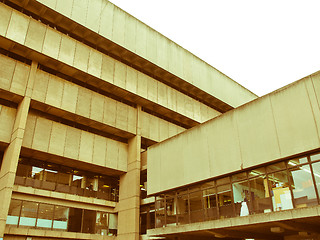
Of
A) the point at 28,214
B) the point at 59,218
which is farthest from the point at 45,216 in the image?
the point at 28,214

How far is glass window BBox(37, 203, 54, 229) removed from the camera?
27.2m

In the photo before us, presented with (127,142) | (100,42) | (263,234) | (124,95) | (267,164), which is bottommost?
(263,234)

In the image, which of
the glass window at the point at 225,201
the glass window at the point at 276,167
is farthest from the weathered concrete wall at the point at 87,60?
the glass window at the point at 276,167

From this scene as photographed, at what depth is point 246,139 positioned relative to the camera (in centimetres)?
1922

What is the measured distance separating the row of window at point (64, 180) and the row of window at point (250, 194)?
38.1 ft

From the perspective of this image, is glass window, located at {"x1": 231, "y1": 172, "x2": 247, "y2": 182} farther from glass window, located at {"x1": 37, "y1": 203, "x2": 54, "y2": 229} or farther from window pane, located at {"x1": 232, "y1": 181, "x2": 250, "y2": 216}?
glass window, located at {"x1": 37, "y1": 203, "x2": 54, "y2": 229}

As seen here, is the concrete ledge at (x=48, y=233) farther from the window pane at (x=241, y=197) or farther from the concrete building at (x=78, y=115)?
the window pane at (x=241, y=197)

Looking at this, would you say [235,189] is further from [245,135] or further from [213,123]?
[213,123]

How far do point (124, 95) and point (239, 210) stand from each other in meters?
21.1

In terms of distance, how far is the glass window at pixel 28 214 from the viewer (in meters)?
26.1

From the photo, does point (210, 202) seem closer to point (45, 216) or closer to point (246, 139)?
point (246, 139)

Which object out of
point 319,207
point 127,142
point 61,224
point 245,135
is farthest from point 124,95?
point 319,207

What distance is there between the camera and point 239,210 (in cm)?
1845

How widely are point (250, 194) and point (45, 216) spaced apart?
776 inches
